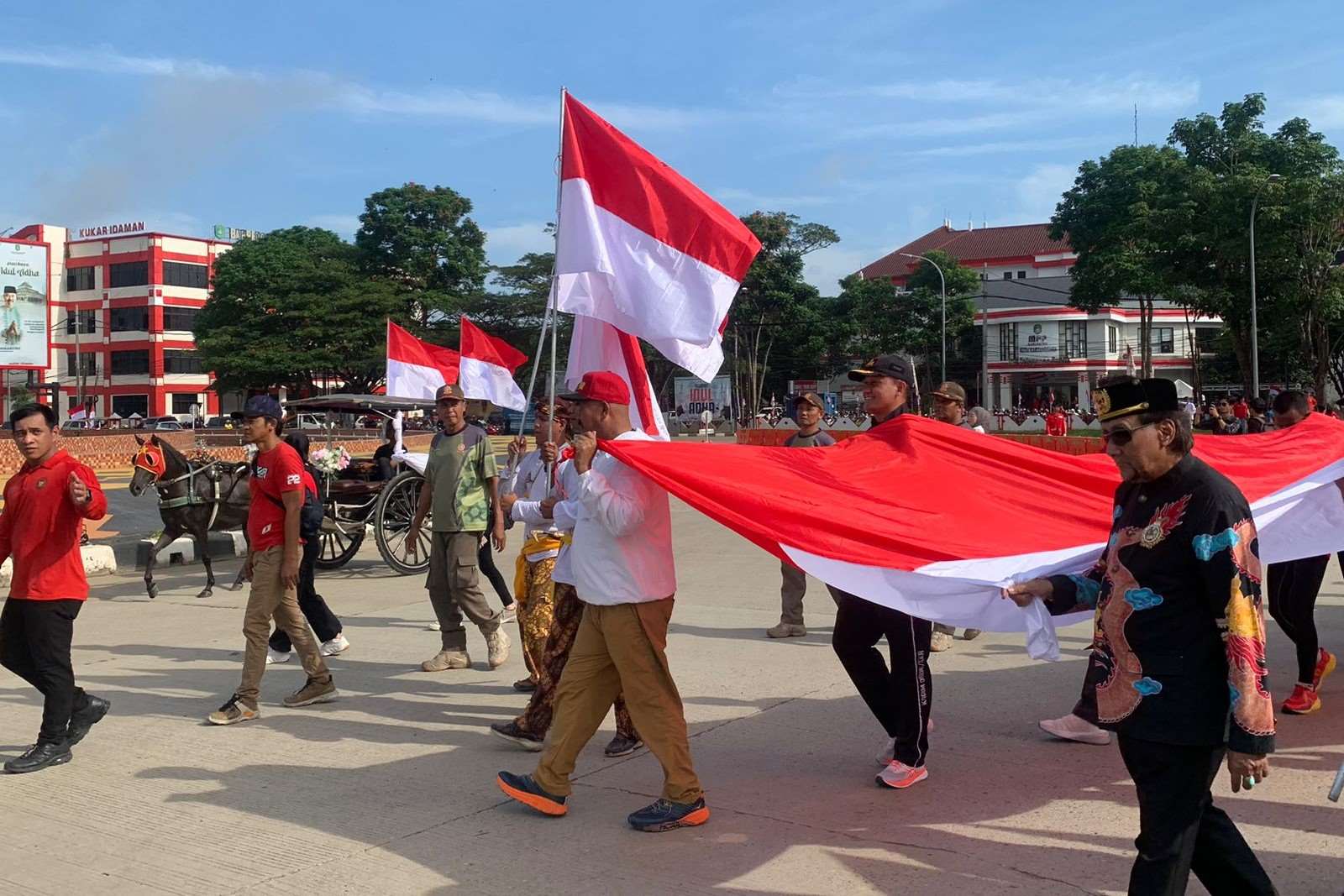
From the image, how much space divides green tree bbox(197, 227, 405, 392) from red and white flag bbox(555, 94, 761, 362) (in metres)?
46.7

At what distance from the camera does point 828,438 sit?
8312mm

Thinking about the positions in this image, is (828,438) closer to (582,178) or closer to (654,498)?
(582,178)

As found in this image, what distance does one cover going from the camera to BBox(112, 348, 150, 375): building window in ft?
247

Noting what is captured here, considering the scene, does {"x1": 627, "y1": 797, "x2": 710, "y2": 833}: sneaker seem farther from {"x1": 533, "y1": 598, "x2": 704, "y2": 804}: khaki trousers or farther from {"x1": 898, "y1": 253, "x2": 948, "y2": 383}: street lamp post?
{"x1": 898, "y1": 253, "x2": 948, "y2": 383}: street lamp post

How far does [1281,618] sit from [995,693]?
1.56 meters

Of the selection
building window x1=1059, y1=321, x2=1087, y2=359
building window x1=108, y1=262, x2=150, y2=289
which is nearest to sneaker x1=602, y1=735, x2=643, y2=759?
building window x1=1059, y1=321, x2=1087, y2=359

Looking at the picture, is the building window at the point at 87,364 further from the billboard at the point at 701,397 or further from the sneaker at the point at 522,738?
the sneaker at the point at 522,738

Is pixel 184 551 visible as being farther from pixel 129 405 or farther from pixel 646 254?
pixel 129 405

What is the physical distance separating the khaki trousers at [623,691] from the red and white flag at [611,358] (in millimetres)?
1943

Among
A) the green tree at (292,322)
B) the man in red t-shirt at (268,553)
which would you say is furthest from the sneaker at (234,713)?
the green tree at (292,322)

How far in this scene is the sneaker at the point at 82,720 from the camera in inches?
231

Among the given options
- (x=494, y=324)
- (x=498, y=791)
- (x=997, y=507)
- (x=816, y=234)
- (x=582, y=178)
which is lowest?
(x=498, y=791)

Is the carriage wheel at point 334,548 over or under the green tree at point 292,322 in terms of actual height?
under

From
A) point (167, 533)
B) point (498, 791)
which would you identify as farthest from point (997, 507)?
point (167, 533)
